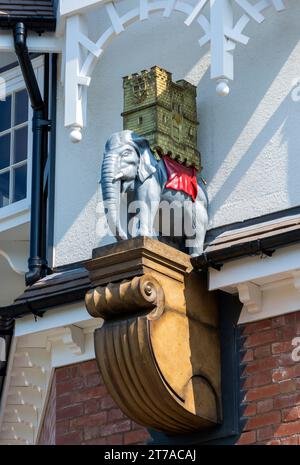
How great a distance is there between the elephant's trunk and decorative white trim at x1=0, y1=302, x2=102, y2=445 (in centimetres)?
86

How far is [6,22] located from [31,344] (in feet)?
8.14

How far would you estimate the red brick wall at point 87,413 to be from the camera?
11945 mm

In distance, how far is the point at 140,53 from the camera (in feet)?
42.0

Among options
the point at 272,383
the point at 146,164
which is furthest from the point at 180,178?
the point at 272,383

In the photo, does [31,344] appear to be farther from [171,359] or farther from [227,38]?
[227,38]

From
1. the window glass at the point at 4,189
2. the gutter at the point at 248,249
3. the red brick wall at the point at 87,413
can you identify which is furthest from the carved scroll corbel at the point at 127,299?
the window glass at the point at 4,189

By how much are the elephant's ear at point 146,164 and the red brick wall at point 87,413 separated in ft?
4.80

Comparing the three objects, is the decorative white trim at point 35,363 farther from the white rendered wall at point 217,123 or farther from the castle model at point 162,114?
the castle model at point 162,114

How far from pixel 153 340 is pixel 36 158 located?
2585 mm

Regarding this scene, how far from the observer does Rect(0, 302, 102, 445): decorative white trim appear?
12.3 metres

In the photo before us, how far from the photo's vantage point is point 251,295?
11.5m
